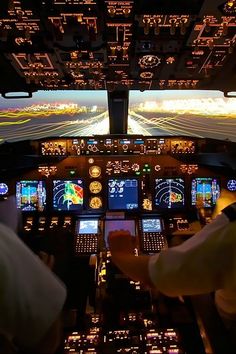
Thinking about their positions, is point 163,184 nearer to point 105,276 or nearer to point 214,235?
point 105,276

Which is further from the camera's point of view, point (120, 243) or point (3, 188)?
point (3, 188)

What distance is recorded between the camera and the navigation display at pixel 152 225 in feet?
10.7

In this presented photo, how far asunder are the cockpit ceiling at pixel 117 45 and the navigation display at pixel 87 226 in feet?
4.66

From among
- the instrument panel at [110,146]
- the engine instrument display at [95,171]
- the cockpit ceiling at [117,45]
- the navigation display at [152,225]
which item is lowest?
the navigation display at [152,225]

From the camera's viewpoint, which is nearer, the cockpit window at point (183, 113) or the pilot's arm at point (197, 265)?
the pilot's arm at point (197, 265)

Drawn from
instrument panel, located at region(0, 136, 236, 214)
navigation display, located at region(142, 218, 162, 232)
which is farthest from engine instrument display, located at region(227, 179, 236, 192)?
navigation display, located at region(142, 218, 162, 232)

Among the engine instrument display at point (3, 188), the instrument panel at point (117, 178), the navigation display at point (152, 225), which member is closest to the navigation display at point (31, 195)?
the instrument panel at point (117, 178)

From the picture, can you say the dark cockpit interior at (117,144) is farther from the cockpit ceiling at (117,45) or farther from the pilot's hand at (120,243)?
the pilot's hand at (120,243)

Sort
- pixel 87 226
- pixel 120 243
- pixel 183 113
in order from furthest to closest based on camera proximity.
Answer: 1. pixel 183 113
2. pixel 87 226
3. pixel 120 243

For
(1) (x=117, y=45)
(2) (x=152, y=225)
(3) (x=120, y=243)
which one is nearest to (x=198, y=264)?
(3) (x=120, y=243)

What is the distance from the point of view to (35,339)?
2.96ft

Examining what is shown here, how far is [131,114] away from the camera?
14.8 ft

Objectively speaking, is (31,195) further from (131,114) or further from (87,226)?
(131,114)

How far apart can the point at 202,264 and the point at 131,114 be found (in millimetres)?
3631
